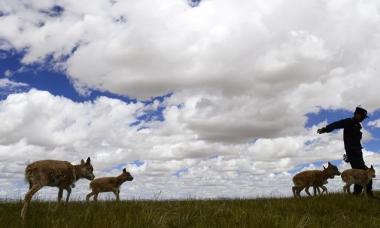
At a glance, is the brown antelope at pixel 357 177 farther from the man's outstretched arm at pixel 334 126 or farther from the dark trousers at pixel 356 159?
the man's outstretched arm at pixel 334 126

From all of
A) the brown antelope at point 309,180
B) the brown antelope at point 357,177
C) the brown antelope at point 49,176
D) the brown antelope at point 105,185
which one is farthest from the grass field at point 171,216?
the brown antelope at point 105,185

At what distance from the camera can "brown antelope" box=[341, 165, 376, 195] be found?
16.9 m

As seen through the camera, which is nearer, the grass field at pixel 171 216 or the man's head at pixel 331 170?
the grass field at pixel 171 216

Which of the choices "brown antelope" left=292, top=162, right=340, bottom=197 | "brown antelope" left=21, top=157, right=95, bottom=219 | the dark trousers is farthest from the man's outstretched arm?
"brown antelope" left=21, top=157, right=95, bottom=219

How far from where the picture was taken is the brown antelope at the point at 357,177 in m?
16.9

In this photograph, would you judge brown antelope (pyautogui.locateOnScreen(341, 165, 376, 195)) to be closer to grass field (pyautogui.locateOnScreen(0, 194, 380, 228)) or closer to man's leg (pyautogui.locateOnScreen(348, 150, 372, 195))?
man's leg (pyautogui.locateOnScreen(348, 150, 372, 195))

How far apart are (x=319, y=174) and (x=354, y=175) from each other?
2733mm

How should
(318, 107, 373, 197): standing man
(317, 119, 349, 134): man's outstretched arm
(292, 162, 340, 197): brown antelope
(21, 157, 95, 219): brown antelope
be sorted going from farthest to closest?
1. (292, 162, 340, 197): brown antelope
2. (318, 107, 373, 197): standing man
3. (317, 119, 349, 134): man's outstretched arm
4. (21, 157, 95, 219): brown antelope

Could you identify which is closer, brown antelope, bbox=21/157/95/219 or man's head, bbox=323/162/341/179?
brown antelope, bbox=21/157/95/219

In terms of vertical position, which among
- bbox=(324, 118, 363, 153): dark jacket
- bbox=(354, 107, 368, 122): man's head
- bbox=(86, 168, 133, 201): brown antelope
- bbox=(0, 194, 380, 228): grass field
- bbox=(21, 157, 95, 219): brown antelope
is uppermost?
bbox=(354, 107, 368, 122): man's head

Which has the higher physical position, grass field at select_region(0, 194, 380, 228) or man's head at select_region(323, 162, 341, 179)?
man's head at select_region(323, 162, 341, 179)

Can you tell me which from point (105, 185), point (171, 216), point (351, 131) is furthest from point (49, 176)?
point (351, 131)

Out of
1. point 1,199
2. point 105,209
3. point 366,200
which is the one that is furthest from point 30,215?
point 366,200

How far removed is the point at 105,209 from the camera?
10102 millimetres
